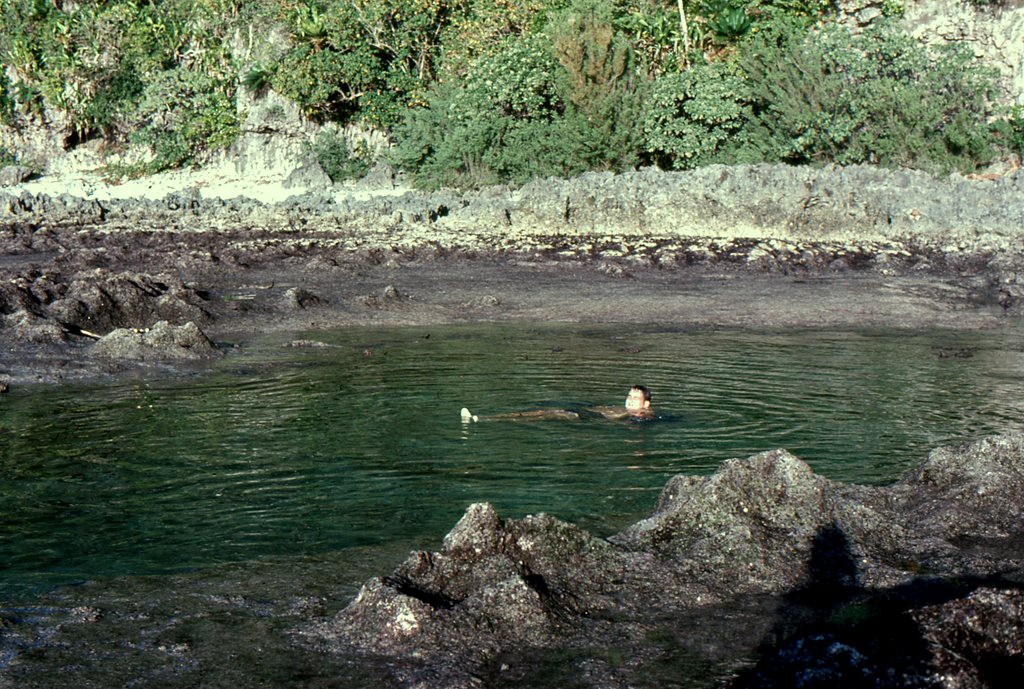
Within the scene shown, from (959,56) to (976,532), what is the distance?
20.7 m

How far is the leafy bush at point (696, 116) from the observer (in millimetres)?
26328

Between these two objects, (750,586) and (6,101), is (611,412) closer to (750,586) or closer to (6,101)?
(750,586)

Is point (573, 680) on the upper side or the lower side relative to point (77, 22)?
lower

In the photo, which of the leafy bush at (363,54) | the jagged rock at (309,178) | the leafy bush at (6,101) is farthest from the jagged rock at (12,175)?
the jagged rock at (309,178)

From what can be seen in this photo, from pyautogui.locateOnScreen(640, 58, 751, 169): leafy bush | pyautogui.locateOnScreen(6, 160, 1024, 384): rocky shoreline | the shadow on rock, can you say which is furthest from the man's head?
pyautogui.locateOnScreen(640, 58, 751, 169): leafy bush

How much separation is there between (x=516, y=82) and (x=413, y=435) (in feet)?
55.8

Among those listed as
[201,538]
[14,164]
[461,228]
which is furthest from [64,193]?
[201,538]

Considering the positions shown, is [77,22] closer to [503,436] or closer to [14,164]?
[14,164]

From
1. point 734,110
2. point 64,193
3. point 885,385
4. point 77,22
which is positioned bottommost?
point 885,385

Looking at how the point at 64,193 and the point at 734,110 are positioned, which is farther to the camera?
the point at 64,193

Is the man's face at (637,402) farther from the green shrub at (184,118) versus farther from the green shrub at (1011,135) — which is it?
the green shrub at (184,118)

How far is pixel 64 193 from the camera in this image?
29.2 metres

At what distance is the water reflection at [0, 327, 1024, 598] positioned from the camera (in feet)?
28.5

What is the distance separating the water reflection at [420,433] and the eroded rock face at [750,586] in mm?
1251
